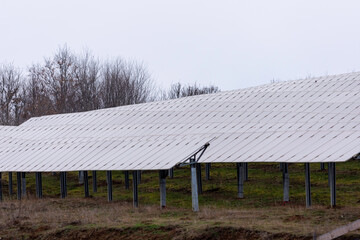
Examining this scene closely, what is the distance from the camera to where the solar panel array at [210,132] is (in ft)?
92.9

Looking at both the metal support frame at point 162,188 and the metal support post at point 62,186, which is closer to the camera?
the metal support frame at point 162,188

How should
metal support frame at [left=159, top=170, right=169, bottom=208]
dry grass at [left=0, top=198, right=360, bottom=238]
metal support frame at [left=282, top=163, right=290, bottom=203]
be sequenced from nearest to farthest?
1. dry grass at [left=0, top=198, right=360, bottom=238]
2. metal support frame at [left=159, top=170, right=169, bottom=208]
3. metal support frame at [left=282, top=163, right=290, bottom=203]

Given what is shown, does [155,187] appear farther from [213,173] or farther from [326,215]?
[326,215]

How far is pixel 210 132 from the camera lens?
34094mm

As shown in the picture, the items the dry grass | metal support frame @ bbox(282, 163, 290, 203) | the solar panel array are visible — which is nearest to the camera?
the dry grass

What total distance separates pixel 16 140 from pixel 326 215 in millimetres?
26808

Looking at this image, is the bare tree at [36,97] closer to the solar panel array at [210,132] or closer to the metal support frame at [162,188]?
the solar panel array at [210,132]

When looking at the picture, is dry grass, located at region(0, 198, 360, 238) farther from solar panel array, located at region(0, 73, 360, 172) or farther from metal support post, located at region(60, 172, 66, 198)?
metal support post, located at region(60, 172, 66, 198)

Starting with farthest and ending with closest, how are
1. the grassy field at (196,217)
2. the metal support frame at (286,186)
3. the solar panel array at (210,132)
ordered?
1. the metal support frame at (286,186)
2. the solar panel array at (210,132)
3. the grassy field at (196,217)

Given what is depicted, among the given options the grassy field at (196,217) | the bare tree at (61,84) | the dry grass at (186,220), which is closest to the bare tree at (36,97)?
the bare tree at (61,84)

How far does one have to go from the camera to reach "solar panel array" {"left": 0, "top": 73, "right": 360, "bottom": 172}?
2833 cm

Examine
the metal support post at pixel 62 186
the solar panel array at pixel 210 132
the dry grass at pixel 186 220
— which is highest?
the solar panel array at pixel 210 132

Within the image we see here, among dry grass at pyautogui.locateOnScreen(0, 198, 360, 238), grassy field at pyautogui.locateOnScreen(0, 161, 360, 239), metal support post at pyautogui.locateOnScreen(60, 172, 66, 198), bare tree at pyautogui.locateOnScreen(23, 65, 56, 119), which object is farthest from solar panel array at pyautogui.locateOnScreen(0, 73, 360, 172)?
bare tree at pyautogui.locateOnScreen(23, 65, 56, 119)

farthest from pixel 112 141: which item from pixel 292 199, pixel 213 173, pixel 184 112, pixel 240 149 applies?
pixel 213 173
